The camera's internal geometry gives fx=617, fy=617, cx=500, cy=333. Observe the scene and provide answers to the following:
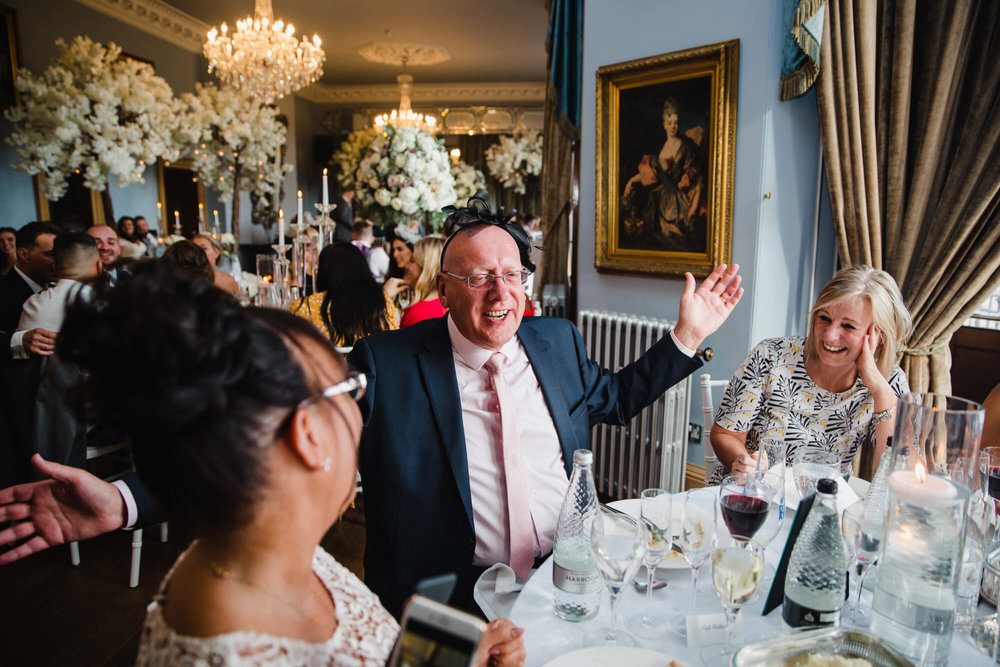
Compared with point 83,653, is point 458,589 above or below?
above

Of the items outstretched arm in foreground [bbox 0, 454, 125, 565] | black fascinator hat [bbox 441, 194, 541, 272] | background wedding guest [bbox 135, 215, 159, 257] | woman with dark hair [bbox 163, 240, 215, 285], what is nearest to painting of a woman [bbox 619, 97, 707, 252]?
black fascinator hat [bbox 441, 194, 541, 272]

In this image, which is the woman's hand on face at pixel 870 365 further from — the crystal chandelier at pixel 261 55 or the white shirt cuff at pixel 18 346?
the crystal chandelier at pixel 261 55

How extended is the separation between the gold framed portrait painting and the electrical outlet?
829 mm

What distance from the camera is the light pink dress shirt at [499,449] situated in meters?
1.59

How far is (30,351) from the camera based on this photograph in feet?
9.37

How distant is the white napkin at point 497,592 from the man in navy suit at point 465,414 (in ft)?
0.80

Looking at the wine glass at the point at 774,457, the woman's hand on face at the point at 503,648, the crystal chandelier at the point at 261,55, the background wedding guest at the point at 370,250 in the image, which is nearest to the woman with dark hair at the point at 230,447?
the woman's hand on face at the point at 503,648

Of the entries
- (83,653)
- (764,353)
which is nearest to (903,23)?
(764,353)

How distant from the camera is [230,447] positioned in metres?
0.66

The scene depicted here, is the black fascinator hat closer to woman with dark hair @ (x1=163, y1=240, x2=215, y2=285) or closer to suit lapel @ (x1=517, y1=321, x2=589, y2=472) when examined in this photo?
suit lapel @ (x1=517, y1=321, x2=589, y2=472)

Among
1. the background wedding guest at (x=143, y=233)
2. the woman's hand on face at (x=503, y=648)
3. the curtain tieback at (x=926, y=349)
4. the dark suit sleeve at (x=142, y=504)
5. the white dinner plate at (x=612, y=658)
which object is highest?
the background wedding guest at (x=143, y=233)

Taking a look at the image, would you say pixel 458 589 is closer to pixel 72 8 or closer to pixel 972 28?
pixel 972 28

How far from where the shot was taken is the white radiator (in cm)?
325

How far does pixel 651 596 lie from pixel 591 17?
327 cm
